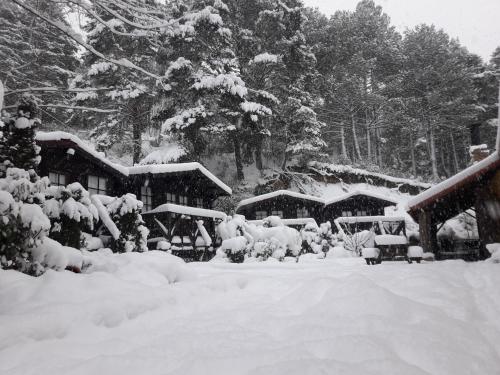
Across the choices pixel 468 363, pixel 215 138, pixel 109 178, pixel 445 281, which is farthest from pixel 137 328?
pixel 215 138

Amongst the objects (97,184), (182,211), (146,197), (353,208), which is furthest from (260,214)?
(97,184)

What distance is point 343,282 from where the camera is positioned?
387 centimetres

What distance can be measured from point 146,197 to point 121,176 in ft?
8.42

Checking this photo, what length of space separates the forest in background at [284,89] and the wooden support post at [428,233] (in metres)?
13.9

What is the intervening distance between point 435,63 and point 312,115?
603 inches

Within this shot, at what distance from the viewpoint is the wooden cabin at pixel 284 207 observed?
22.9 metres

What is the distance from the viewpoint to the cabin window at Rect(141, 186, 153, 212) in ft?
51.5

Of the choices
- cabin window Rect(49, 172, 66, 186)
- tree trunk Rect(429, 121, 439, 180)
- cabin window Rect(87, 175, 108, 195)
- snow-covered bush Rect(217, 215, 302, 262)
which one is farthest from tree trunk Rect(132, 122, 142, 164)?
tree trunk Rect(429, 121, 439, 180)

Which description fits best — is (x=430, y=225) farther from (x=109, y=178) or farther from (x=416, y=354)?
(x=109, y=178)

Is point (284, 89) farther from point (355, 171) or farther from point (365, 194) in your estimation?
point (365, 194)

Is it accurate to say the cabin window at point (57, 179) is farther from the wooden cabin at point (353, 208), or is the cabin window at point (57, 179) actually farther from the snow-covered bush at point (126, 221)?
the wooden cabin at point (353, 208)

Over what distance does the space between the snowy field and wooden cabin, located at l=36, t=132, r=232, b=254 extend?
832 centimetres

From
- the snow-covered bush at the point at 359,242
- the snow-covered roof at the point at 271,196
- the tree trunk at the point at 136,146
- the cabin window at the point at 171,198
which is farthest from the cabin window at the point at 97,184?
the snow-covered bush at the point at 359,242

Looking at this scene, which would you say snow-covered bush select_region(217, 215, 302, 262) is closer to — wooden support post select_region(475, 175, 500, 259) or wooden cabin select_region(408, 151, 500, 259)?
wooden cabin select_region(408, 151, 500, 259)
